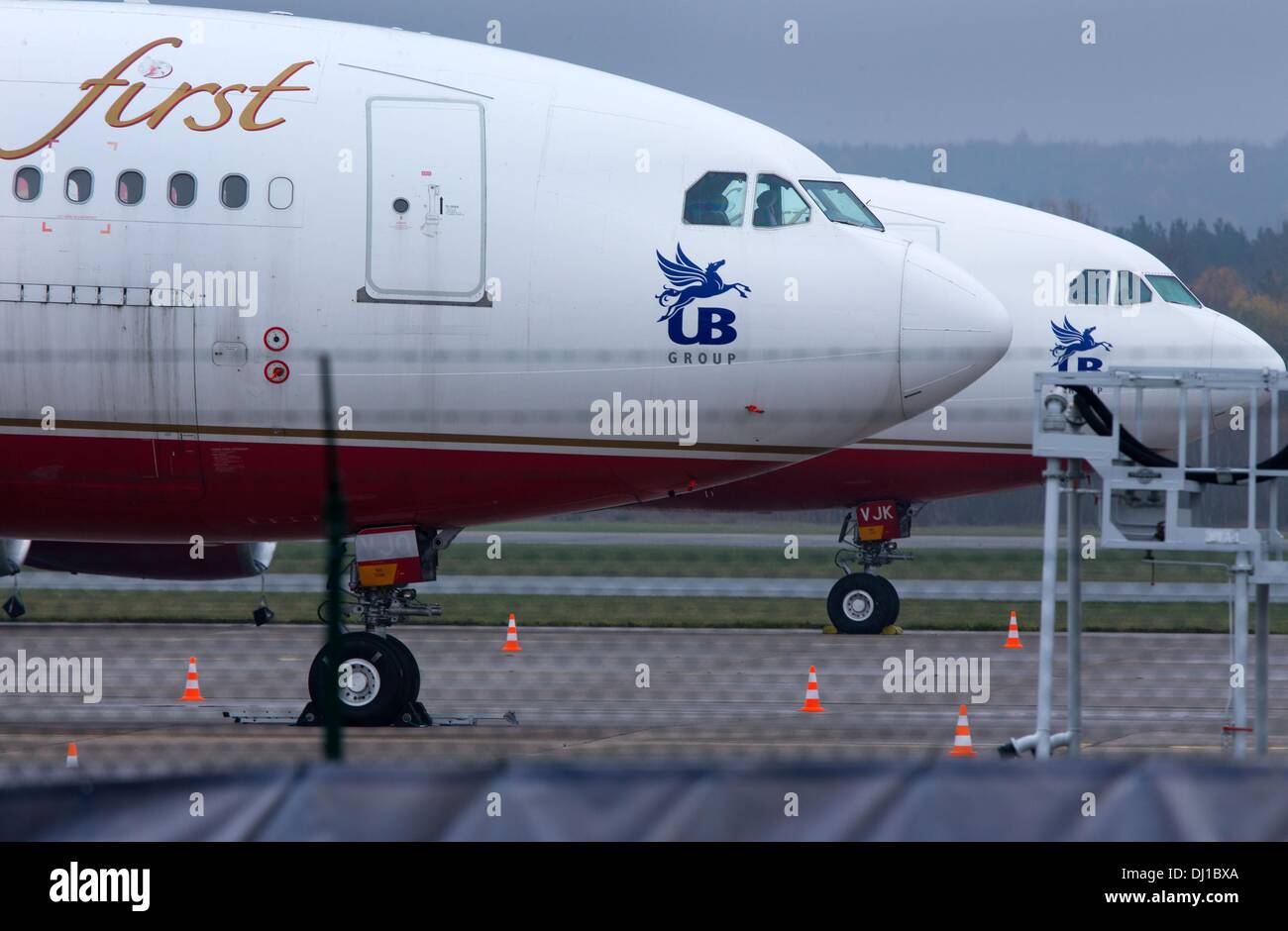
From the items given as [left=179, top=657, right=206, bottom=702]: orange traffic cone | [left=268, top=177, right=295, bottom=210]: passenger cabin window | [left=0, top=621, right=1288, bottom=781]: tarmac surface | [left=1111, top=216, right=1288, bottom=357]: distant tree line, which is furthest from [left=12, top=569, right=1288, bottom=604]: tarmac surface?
[left=1111, top=216, right=1288, bottom=357]: distant tree line

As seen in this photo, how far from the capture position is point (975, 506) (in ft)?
174

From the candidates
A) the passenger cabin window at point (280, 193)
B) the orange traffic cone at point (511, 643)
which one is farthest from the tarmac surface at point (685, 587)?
the passenger cabin window at point (280, 193)

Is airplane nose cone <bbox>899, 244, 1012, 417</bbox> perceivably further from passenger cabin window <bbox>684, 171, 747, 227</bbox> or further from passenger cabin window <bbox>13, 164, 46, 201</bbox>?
passenger cabin window <bbox>13, 164, 46, 201</bbox>

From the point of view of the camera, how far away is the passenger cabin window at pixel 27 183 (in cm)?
1157

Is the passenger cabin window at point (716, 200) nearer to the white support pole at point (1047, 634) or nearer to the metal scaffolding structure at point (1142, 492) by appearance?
the metal scaffolding structure at point (1142, 492)

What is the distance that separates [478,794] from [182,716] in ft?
28.9

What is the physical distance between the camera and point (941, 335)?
11.9m

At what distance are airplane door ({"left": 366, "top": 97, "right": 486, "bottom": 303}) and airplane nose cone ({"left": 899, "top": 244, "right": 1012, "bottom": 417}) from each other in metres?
3.18

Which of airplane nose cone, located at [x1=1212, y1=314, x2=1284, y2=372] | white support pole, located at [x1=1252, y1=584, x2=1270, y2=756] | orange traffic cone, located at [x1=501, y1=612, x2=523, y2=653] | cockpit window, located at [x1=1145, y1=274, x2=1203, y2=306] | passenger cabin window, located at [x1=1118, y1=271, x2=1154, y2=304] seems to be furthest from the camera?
cockpit window, located at [x1=1145, y1=274, x2=1203, y2=306]

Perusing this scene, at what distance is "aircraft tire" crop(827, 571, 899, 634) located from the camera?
21391mm

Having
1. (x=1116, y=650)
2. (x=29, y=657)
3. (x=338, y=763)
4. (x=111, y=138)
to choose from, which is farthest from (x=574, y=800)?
(x=1116, y=650)

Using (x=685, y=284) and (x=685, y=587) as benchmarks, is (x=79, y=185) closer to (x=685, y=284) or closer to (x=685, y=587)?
(x=685, y=284)

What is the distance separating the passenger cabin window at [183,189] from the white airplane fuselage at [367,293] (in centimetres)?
2
